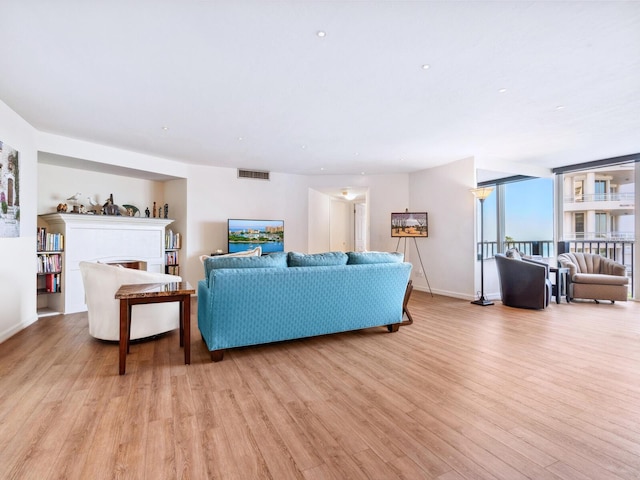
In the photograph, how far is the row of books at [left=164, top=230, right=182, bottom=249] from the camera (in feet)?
19.5

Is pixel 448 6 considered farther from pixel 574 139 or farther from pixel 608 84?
pixel 574 139

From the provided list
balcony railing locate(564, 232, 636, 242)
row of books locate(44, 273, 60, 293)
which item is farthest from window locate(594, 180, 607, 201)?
row of books locate(44, 273, 60, 293)

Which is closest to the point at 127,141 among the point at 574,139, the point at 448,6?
the point at 448,6

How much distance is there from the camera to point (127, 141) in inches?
184

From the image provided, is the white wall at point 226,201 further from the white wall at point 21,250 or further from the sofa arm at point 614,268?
the sofa arm at point 614,268

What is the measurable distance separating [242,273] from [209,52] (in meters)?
1.81

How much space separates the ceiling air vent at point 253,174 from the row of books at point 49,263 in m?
3.38

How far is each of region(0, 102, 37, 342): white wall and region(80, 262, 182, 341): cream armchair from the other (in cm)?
101

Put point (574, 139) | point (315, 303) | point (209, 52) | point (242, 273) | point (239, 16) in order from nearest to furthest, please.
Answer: point (239, 16)
point (209, 52)
point (242, 273)
point (315, 303)
point (574, 139)

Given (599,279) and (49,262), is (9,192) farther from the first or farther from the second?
(599,279)

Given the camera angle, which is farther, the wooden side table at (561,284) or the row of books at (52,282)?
the wooden side table at (561,284)

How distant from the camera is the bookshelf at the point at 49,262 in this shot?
4.45 metres

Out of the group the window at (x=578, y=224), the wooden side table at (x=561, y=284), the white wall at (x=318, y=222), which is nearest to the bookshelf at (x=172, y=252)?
the white wall at (x=318, y=222)

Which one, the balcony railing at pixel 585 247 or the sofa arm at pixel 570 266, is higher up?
the balcony railing at pixel 585 247
